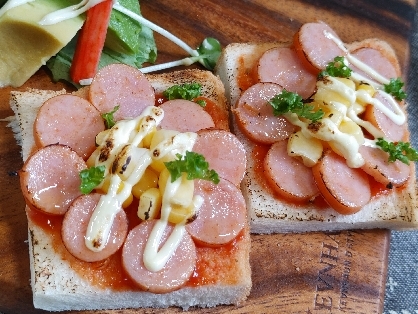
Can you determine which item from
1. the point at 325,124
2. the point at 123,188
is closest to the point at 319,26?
the point at 325,124

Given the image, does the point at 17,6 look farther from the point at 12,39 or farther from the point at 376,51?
the point at 376,51

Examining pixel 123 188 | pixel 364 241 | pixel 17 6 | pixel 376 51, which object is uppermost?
pixel 376 51

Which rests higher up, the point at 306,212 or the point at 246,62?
the point at 246,62

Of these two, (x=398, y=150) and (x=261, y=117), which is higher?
(x=398, y=150)

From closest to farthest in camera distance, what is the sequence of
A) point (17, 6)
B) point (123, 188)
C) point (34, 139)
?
point (123, 188)
point (34, 139)
point (17, 6)

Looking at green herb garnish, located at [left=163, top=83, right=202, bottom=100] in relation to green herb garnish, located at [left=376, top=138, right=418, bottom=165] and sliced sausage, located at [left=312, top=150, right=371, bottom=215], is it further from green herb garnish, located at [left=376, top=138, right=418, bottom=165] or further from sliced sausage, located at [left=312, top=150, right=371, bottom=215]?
green herb garnish, located at [left=376, top=138, right=418, bottom=165]

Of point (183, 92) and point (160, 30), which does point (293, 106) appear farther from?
point (160, 30)

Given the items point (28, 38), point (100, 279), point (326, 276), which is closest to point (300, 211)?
point (326, 276)
